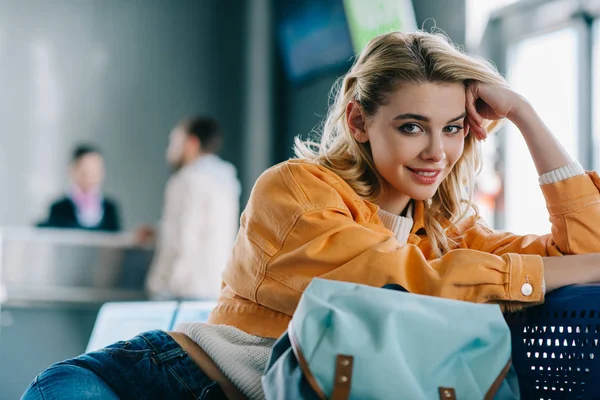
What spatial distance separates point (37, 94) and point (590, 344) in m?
6.95

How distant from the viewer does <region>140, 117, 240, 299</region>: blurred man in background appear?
4.66 metres

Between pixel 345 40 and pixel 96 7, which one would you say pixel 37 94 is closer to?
pixel 96 7

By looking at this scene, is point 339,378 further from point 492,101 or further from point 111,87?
point 111,87

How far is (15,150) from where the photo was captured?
731 centimetres

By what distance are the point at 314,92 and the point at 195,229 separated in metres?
2.46

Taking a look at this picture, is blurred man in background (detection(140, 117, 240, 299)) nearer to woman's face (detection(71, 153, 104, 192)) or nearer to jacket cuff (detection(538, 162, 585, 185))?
woman's face (detection(71, 153, 104, 192))

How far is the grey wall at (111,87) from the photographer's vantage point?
733cm

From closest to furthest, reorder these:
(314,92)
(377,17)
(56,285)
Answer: (56,285), (377,17), (314,92)

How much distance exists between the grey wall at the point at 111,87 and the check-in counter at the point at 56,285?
2768mm

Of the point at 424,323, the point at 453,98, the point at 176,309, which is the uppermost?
the point at 453,98

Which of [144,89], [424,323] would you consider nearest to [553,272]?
[424,323]

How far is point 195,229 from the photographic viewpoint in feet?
15.5

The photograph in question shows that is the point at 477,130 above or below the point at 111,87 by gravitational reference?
below

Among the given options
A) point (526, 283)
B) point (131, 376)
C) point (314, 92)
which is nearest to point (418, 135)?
point (526, 283)
